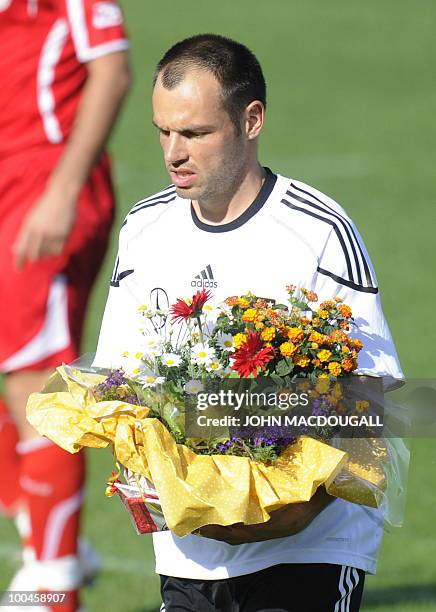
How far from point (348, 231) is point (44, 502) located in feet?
5.17

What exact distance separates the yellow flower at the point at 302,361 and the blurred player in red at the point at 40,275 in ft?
4.47

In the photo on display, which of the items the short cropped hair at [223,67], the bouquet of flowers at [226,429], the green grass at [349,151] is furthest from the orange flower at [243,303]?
the green grass at [349,151]


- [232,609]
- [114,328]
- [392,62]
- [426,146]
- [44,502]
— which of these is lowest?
[232,609]

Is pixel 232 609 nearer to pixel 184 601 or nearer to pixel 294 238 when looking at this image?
pixel 184 601

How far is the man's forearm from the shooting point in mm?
4367

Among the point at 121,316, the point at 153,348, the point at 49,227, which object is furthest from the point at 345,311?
the point at 49,227

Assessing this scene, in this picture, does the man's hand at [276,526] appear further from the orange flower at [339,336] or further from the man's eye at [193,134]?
the man's eye at [193,134]

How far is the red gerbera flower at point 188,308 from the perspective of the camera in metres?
3.74

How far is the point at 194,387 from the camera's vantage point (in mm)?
3682

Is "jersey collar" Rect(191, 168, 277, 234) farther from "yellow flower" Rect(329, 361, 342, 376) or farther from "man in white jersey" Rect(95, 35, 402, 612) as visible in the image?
"yellow flower" Rect(329, 361, 342, 376)

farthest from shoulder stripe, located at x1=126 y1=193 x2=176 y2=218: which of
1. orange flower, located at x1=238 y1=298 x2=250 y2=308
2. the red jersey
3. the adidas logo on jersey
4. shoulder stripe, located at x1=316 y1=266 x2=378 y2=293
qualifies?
the red jersey

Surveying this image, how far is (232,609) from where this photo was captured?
163 inches

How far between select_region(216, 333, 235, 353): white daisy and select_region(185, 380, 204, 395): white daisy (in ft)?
0.36

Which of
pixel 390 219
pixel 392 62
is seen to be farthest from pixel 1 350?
pixel 392 62
